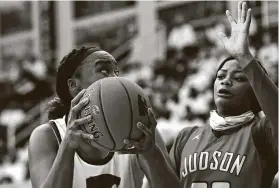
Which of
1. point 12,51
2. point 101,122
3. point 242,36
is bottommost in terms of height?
point 12,51

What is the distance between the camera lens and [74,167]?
2.93 metres

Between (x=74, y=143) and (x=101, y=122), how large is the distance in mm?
136

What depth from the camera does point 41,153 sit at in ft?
9.46

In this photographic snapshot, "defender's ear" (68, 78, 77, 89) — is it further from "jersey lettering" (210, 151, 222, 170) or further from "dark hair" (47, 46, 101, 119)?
"jersey lettering" (210, 151, 222, 170)

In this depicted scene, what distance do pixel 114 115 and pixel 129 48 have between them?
1097 centimetres

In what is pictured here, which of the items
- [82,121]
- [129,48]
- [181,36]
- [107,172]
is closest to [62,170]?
[82,121]

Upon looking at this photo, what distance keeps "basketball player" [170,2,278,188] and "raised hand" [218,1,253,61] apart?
11 centimetres

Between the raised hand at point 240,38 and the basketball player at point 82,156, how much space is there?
1.47 ft

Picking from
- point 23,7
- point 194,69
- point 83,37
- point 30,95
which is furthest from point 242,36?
point 23,7

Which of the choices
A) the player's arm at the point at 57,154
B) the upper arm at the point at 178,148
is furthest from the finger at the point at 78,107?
the upper arm at the point at 178,148

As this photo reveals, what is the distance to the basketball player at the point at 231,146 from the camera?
120 inches

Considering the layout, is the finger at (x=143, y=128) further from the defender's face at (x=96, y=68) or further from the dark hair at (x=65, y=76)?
the dark hair at (x=65, y=76)

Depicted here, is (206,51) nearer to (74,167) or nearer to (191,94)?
(191,94)

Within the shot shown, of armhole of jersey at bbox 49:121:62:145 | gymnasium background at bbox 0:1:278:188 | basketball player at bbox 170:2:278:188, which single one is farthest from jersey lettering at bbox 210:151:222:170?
gymnasium background at bbox 0:1:278:188
